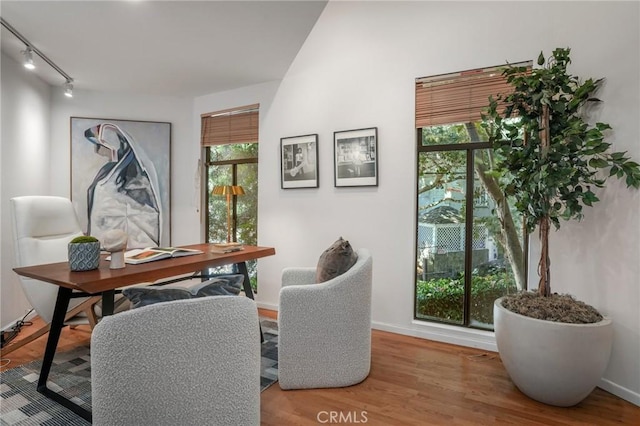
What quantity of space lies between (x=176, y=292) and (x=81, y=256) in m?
0.98

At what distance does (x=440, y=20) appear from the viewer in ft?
9.41

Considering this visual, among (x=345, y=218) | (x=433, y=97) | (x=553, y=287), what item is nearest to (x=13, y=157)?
(x=345, y=218)

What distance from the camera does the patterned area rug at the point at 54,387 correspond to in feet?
5.96

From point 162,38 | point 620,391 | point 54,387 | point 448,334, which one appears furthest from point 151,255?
point 620,391

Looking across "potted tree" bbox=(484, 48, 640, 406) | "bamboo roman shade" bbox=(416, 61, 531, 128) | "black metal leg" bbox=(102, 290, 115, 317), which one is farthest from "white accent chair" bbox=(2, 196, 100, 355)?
"bamboo roman shade" bbox=(416, 61, 531, 128)

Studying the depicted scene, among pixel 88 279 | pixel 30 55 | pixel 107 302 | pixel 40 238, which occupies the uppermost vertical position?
pixel 30 55

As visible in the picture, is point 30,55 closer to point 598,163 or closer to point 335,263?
point 335,263

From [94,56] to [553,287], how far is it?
13.4ft

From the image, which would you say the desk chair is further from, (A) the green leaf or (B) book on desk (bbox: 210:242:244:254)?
(A) the green leaf

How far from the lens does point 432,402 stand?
200cm

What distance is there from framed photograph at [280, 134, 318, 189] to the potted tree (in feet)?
5.33

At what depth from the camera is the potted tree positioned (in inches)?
74.2

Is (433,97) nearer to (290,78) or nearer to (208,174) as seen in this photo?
(290,78)

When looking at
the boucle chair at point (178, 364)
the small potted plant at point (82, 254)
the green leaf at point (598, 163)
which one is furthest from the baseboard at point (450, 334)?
the small potted plant at point (82, 254)
